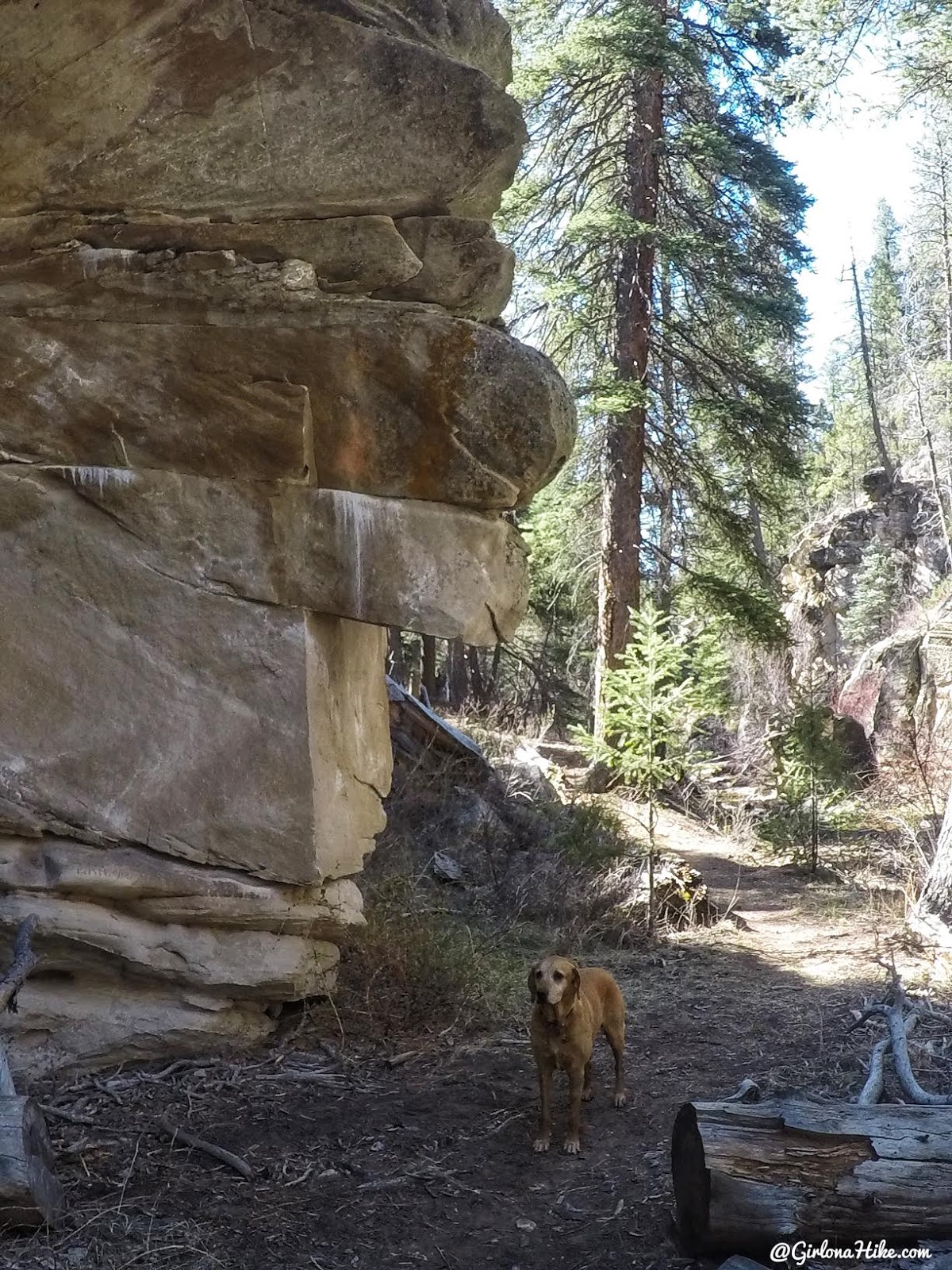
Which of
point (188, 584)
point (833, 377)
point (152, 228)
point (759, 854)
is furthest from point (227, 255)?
point (833, 377)

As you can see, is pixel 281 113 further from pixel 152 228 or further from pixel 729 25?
pixel 729 25

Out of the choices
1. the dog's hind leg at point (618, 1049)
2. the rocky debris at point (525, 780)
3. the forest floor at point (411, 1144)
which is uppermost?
the rocky debris at point (525, 780)

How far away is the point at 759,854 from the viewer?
1411 cm

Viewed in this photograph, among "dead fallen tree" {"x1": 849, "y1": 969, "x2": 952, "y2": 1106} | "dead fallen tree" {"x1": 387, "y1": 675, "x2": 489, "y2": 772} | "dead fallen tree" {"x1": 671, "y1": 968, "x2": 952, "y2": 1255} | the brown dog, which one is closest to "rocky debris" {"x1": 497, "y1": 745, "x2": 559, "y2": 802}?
"dead fallen tree" {"x1": 387, "y1": 675, "x2": 489, "y2": 772}

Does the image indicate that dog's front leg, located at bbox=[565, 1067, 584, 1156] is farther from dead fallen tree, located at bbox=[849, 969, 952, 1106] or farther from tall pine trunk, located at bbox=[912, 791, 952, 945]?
tall pine trunk, located at bbox=[912, 791, 952, 945]

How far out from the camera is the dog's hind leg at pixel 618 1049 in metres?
6.23

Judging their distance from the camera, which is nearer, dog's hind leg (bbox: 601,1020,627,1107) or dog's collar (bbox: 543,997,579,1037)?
dog's collar (bbox: 543,997,579,1037)

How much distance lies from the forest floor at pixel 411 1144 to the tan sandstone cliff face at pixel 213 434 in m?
0.73

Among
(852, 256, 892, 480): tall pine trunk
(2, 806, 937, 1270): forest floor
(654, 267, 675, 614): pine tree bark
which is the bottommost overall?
(2, 806, 937, 1270): forest floor

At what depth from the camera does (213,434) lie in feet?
20.3

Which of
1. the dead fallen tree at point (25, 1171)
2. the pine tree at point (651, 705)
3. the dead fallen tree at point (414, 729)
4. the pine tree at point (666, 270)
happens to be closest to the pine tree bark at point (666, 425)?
the pine tree at point (666, 270)

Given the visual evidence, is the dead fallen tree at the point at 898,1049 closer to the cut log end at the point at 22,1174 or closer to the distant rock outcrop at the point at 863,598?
the cut log end at the point at 22,1174

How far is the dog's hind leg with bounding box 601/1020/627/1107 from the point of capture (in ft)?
20.4

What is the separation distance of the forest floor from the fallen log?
33cm
